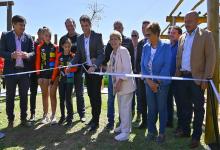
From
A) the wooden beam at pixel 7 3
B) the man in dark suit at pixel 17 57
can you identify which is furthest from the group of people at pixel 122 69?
the wooden beam at pixel 7 3

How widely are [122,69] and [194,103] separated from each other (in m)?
1.36

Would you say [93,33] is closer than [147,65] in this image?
No

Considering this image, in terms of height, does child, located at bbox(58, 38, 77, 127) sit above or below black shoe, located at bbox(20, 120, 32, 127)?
above

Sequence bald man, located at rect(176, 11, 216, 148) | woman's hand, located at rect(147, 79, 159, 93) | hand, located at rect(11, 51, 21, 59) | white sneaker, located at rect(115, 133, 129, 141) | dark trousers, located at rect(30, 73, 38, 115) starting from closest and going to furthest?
bald man, located at rect(176, 11, 216, 148) → woman's hand, located at rect(147, 79, 159, 93) → white sneaker, located at rect(115, 133, 129, 141) → hand, located at rect(11, 51, 21, 59) → dark trousers, located at rect(30, 73, 38, 115)

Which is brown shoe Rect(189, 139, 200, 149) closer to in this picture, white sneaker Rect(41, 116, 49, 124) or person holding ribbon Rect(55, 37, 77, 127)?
person holding ribbon Rect(55, 37, 77, 127)

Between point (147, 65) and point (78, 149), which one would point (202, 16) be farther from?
point (78, 149)

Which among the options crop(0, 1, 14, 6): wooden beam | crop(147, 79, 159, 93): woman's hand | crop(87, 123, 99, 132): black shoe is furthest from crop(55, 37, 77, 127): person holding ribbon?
crop(0, 1, 14, 6): wooden beam

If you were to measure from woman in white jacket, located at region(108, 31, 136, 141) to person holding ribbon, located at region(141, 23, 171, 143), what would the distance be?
32cm

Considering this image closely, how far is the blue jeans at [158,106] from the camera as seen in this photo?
18.5 ft

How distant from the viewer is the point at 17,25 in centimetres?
670

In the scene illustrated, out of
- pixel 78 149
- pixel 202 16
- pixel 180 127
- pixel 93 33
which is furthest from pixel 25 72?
pixel 202 16

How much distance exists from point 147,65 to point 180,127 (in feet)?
4.67

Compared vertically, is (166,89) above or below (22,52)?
below

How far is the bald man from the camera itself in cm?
523
